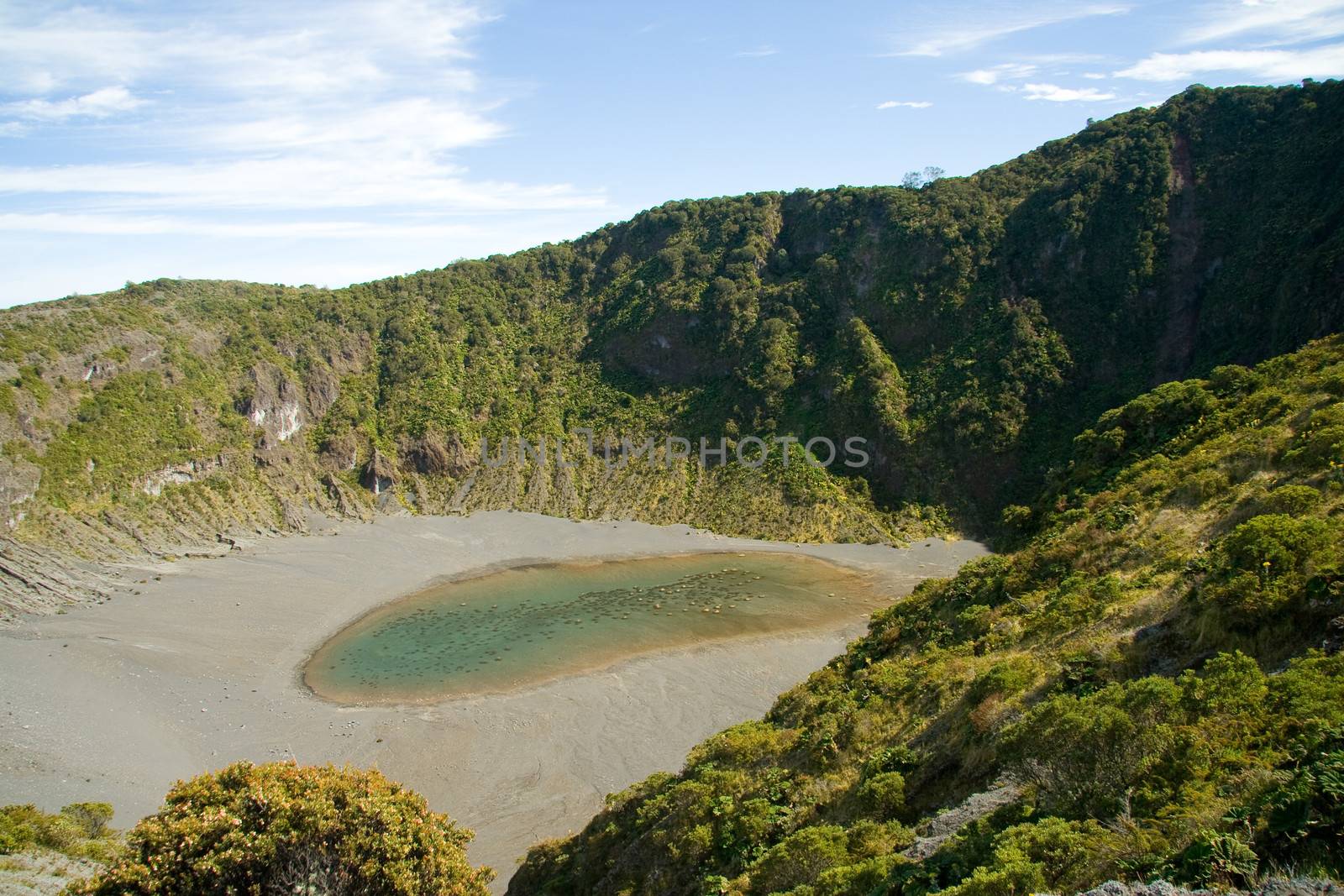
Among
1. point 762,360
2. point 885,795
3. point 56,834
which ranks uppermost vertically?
point 762,360

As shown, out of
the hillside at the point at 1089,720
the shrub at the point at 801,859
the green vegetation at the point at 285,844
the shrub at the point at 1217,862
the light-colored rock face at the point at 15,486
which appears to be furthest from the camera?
the light-colored rock face at the point at 15,486

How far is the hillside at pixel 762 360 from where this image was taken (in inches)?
2223

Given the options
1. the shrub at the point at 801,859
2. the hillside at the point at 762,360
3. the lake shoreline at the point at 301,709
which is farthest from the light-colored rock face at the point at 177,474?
the shrub at the point at 801,859

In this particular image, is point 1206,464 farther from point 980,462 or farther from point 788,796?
point 980,462

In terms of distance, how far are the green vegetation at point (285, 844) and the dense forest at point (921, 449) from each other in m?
4.61

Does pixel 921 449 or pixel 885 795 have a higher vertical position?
pixel 921 449

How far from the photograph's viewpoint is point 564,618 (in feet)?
156

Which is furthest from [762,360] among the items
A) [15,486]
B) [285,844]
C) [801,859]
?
[285,844]

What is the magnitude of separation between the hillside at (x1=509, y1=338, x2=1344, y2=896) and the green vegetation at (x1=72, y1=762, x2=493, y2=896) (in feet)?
15.0

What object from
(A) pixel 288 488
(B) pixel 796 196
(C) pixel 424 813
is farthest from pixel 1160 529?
(B) pixel 796 196

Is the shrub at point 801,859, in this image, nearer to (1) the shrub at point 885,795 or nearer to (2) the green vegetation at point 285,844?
(1) the shrub at point 885,795

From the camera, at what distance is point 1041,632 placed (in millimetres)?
17656

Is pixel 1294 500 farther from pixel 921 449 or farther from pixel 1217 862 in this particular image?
pixel 921 449

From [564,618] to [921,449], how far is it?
3320cm
